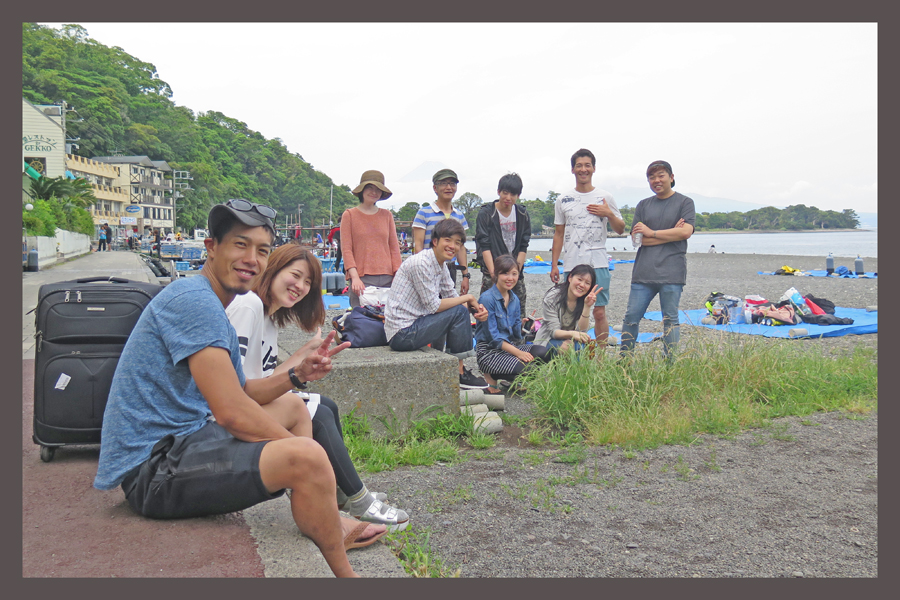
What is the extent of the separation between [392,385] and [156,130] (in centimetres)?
10513

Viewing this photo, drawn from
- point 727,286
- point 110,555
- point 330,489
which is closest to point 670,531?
point 330,489

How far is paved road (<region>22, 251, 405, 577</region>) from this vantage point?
218 centimetres

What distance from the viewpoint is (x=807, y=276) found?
2022cm

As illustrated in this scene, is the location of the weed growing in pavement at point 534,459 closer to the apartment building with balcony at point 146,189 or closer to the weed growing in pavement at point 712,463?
the weed growing in pavement at point 712,463

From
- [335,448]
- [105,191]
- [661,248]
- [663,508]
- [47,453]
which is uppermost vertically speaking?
[105,191]

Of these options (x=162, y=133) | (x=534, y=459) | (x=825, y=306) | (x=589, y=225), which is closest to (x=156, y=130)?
(x=162, y=133)

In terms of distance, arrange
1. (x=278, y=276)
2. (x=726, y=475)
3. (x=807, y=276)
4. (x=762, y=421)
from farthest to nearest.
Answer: (x=807, y=276) → (x=762, y=421) → (x=726, y=475) → (x=278, y=276)

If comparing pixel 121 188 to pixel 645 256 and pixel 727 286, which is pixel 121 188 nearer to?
pixel 727 286

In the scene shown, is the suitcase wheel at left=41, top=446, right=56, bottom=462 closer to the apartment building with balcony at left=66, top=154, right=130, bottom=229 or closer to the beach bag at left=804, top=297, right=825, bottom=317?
the beach bag at left=804, top=297, right=825, bottom=317

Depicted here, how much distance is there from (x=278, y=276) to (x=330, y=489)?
112cm

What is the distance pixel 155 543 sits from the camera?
7.57 ft

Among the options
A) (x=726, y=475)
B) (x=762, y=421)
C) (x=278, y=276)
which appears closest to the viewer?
(x=278, y=276)

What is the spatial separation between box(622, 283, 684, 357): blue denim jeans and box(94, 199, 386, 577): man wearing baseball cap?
153 inches

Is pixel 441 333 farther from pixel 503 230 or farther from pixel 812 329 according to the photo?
pixel 812 329
